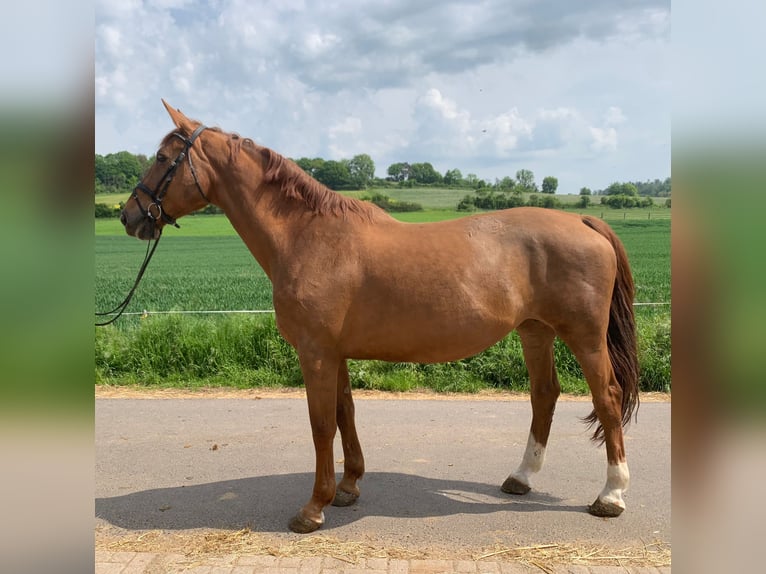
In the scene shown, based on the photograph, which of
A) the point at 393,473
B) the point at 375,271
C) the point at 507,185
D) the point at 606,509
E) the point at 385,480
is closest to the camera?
the point at 375,271

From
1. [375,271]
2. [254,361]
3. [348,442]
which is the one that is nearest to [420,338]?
[375,271]

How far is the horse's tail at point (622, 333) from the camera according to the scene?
388cm

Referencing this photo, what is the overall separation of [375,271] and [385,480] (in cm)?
182

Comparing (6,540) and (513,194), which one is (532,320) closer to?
(6,540)

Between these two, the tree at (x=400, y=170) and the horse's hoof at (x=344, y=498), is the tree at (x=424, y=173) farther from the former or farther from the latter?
the horse's hoof at (x=344, y=498)

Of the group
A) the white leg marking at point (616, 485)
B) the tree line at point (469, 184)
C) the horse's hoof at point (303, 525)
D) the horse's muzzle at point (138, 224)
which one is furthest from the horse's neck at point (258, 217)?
the tree line at point (469, 184)

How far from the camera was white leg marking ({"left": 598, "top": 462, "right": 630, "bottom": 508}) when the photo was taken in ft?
12.0

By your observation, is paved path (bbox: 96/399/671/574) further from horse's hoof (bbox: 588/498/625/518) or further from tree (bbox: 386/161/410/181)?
tree (bbox: 386/161/410/181)

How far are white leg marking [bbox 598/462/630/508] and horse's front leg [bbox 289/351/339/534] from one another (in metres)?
1.84

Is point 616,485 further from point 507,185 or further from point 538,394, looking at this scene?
point 507,185

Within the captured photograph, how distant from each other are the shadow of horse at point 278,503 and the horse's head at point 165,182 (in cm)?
191

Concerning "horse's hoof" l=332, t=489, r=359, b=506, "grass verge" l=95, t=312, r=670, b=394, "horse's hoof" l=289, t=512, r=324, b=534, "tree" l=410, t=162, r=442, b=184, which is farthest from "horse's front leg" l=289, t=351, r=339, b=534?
"tree" l=410, t=162, r=442, b=184

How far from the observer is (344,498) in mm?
3891

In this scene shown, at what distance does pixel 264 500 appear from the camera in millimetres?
3969
